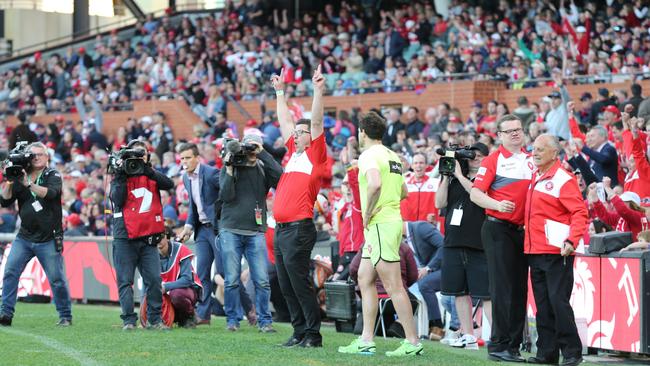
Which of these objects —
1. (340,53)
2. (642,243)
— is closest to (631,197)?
(642,243)

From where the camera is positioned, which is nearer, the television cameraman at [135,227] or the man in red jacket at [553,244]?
the man in red jacket at [553,244]

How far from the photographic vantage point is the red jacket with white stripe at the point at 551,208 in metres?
9.38

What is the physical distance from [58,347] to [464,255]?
379 cm

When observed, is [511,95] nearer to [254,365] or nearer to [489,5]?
[489,5]

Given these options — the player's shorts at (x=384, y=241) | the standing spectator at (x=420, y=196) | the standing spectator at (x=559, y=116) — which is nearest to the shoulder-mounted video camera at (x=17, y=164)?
the standing spectator at (x=420, y=196)

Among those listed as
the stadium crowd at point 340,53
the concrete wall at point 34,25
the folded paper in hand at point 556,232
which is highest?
the concrete wall at point 34,25

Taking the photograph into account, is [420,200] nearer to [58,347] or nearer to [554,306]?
[554,306]

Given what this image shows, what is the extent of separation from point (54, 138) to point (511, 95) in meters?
13.2

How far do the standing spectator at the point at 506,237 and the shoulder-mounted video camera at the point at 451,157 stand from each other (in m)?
0.81

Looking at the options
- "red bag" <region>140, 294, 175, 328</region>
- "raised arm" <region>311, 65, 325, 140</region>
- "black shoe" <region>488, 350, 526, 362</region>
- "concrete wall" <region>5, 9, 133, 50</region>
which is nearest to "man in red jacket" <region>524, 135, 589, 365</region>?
"black shoe" <region>488, 350, 526, 362</region>

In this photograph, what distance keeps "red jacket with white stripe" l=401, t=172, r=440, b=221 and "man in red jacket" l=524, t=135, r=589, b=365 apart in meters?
4.57

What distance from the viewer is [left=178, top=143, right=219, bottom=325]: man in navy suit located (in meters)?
12.9

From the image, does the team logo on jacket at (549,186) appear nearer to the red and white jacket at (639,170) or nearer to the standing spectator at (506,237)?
the standing spectator at (506,237)

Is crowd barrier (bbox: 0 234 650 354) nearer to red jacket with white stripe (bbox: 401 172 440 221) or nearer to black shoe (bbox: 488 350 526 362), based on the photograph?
black shoe (bbox: 488 350 526 362)
